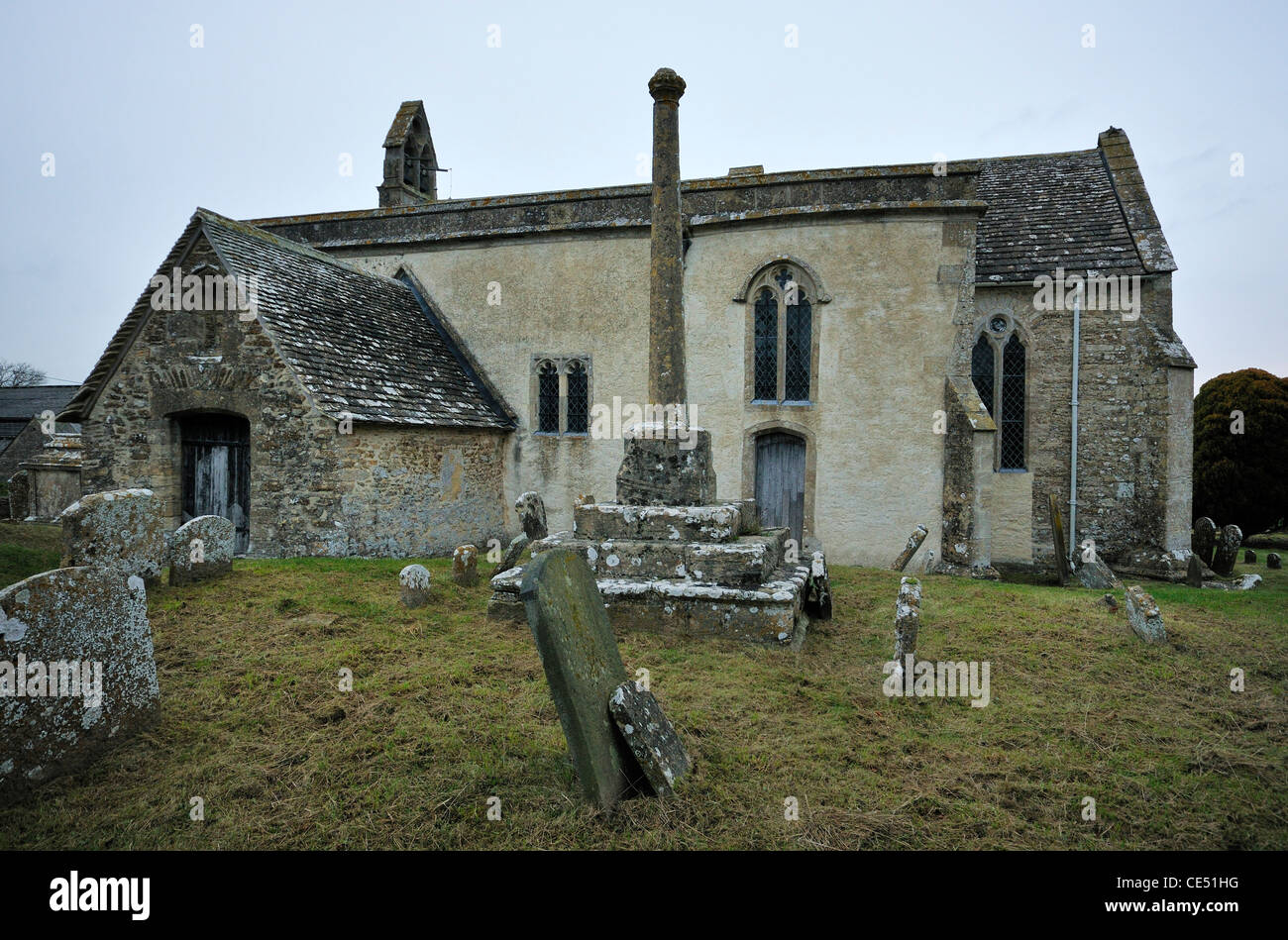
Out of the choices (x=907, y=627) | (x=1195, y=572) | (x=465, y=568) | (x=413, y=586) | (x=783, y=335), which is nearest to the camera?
(x=907, y=627)

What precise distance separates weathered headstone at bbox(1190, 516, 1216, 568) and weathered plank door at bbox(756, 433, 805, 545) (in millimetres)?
7761

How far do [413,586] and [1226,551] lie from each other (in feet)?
46.9

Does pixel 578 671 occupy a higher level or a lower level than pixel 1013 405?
lower

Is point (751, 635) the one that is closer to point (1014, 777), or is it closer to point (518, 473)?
point (1014, 777)

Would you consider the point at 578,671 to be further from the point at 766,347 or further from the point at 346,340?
the point at 766,347

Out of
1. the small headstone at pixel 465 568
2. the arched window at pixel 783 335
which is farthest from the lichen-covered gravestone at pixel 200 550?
the arched window at pixel 783 335

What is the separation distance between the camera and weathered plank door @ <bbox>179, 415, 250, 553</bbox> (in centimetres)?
1141

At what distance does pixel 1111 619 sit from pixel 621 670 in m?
5.94

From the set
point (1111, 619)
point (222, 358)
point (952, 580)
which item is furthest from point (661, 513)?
point (222, 358)

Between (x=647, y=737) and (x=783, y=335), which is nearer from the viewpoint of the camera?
(x=647, y=737)

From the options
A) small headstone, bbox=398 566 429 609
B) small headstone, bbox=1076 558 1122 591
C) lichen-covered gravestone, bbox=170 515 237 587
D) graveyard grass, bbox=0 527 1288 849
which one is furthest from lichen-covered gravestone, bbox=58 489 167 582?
small headstone, bbox=1076 558 1122 591

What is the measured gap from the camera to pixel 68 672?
3.63 metres

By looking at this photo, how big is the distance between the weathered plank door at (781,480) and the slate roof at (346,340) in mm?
5479

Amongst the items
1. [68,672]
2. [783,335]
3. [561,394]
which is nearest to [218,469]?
[561,394]
